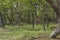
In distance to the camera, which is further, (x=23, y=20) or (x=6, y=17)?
(x=23, y=20)

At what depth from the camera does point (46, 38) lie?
11.7 m

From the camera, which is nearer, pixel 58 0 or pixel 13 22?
pixel 58 0

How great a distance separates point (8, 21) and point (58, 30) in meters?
18.8

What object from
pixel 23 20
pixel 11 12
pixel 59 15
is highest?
pixel 59 15

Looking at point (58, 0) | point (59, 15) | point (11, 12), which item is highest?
point (58, 0)

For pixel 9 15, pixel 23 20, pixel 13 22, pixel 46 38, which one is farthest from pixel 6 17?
pixel 46 38

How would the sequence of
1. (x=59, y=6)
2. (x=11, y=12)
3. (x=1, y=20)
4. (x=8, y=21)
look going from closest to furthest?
(x=59, y=6), (x=1, y=20), (x=11, y=12), (x=8, y=21)

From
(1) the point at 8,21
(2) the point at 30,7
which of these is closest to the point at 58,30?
(2) the point at 30,7

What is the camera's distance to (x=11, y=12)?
27297mm

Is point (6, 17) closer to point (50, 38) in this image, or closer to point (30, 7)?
point (30, 7)

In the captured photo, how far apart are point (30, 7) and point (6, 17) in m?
7.79

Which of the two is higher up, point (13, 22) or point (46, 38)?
point (46, 38)

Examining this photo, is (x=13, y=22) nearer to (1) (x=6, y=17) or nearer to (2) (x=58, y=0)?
(1) (x=6, y=17)

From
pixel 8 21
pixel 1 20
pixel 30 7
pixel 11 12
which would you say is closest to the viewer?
pixel 30 7
